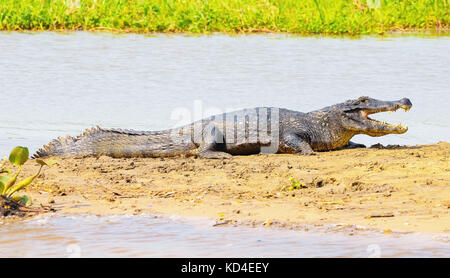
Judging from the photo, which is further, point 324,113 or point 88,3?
point 88,3

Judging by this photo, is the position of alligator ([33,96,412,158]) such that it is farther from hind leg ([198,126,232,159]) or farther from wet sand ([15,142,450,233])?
wet sand ([15,142,450,233])

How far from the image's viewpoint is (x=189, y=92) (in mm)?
11914

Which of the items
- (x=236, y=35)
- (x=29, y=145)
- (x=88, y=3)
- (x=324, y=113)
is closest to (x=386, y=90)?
(x=324, y=113)

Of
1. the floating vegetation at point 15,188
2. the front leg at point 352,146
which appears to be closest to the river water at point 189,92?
the floating vegetation at point 15,188

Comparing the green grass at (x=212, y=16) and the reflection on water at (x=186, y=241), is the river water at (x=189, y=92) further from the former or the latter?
the green grass at (x=212, y=16)

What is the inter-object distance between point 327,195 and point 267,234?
3.75ft

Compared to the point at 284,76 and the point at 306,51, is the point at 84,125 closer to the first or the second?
the point at 284,76

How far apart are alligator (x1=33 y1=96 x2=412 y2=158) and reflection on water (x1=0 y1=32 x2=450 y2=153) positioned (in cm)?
71

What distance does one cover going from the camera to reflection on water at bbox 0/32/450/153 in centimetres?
1036

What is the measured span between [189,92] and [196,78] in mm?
1174

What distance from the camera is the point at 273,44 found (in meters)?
16.7

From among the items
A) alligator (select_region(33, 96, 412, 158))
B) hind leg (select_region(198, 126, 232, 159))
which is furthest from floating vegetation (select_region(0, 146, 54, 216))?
hind leg (select_region(198, 126, 232, 159))

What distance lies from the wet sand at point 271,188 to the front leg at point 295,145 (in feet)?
1.22
